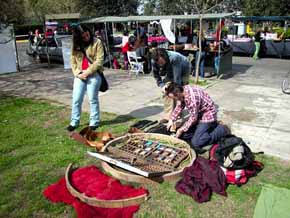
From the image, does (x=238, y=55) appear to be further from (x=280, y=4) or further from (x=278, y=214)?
(x=280, y=4)

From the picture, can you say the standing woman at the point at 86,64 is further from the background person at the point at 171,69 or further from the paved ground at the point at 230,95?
the paved ground at the point at 230,95

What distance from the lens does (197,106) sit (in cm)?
420

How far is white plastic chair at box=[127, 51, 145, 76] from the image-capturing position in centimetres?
1073

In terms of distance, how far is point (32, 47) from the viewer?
1497 cm

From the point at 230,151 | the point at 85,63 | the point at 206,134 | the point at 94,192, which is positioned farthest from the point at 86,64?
the point at 230,151

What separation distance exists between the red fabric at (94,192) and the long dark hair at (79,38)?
209 centimetres

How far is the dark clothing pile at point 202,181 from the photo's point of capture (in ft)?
10.5

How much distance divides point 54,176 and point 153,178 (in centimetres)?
122

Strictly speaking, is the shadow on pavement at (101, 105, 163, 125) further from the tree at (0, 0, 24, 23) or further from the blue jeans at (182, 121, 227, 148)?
the tree at (0, 0, 24, 23)

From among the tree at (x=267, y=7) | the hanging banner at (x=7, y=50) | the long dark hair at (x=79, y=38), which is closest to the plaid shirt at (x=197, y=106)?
the long dark hair at (x=79, y=38)

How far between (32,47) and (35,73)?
446 centimetres

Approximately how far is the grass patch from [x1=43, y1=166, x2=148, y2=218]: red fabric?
10 centimetres

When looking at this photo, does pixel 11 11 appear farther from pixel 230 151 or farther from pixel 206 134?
pixel 230 151

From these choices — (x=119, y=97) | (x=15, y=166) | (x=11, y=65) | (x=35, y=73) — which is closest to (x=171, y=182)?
(x=15, y=166)
